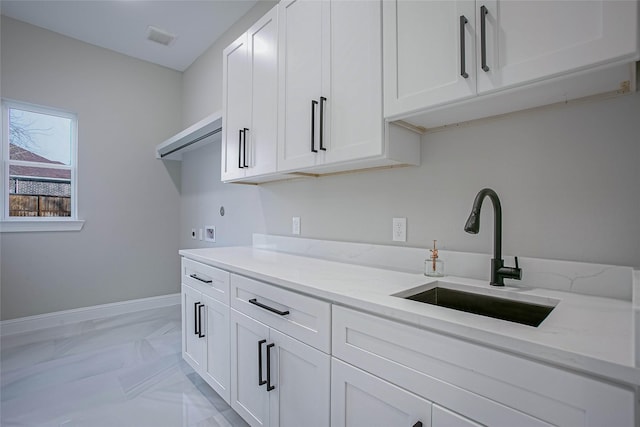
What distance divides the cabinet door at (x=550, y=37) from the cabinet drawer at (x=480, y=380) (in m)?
0.79

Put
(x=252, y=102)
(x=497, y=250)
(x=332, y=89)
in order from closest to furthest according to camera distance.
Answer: (x=497, y=250) → (x=332, y=89) → (x=252, y=102)

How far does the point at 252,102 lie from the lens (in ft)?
6.55

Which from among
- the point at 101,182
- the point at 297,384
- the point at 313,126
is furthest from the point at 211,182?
the point at 297,384

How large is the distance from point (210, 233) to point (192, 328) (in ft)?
4.74

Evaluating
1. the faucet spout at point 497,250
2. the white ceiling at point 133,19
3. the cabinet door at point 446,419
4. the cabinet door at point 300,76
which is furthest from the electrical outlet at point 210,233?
the cabinet door at point 446,419

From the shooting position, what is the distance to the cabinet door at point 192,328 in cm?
197

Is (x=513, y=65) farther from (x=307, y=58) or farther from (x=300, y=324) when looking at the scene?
(x=300, y=324)

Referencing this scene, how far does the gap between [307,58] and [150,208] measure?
122 inches

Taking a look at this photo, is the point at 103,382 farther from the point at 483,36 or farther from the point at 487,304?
the point at 483,36

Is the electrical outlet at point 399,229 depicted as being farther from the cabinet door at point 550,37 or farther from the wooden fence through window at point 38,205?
the wooden fence through window at point 38,205

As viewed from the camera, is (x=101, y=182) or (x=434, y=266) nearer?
(x=434, y=266)

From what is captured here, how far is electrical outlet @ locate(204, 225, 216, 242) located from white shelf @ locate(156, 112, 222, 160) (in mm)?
914

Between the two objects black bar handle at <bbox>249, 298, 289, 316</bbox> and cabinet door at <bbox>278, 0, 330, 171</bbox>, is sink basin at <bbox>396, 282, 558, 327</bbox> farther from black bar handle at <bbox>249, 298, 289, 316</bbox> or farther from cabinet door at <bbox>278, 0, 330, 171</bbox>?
cabinet door at <bbox>278, 0, 330, 171</bbox>

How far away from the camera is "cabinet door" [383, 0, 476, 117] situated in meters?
1.03
